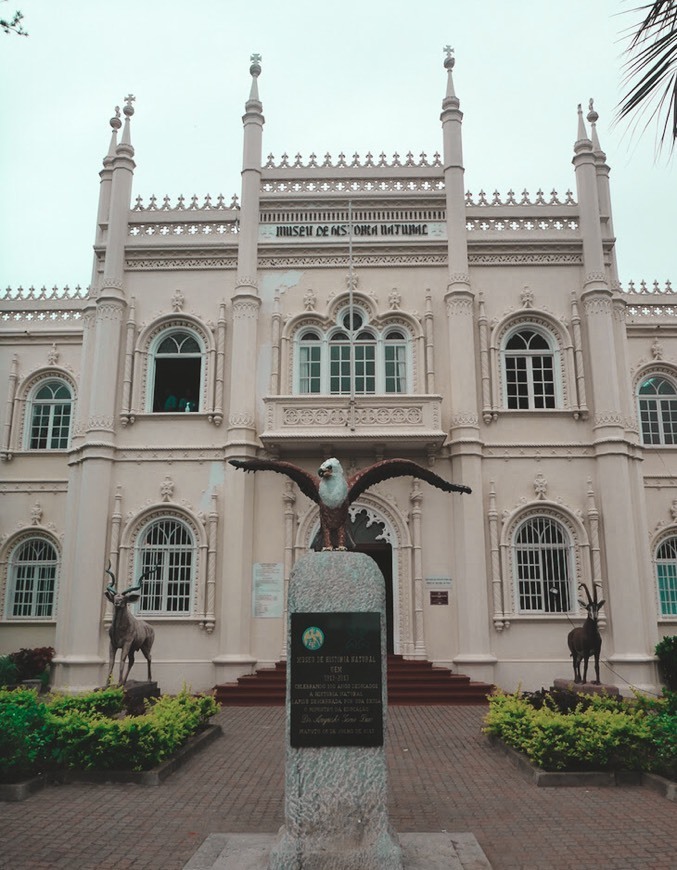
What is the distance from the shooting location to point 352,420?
1825 cm

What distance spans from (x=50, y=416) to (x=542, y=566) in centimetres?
1435

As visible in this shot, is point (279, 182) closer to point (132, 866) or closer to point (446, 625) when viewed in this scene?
point (446, 625)

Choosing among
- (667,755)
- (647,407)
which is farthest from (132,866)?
(647,407)

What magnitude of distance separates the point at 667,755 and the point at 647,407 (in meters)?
13.7

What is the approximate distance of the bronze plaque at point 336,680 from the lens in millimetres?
6051

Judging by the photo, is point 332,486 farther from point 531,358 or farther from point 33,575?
point 33,575

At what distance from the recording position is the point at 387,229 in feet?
67.4

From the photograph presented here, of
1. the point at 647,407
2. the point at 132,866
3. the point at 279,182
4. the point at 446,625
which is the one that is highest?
the point at 279,182

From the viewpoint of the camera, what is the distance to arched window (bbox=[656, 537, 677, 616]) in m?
19.2

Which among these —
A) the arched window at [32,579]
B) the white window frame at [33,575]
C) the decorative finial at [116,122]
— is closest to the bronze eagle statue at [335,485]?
the white window frame at [33,575]

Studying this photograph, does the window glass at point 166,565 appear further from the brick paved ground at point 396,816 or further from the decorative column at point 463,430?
the brick paved ground at point 396,816

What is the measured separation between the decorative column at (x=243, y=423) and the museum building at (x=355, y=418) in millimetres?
69

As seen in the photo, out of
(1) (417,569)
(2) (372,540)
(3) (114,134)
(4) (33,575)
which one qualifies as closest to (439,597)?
(1) (417,569)

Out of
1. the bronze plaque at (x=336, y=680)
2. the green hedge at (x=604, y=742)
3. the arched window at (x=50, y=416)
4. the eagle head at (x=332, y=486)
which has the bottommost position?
the green hedge at (x=604, y=742)
